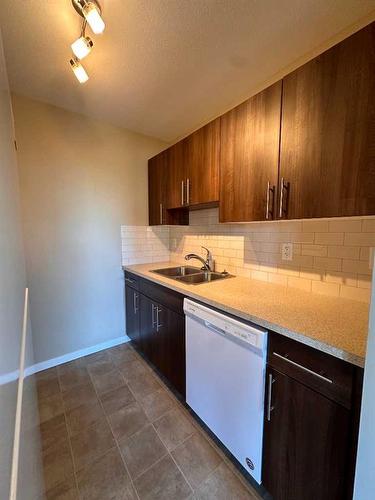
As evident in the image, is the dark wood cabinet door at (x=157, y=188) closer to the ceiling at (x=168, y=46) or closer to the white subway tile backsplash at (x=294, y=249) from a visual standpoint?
the white subway tile backsplash at (x=294, y=249)

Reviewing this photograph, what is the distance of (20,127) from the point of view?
1.78m

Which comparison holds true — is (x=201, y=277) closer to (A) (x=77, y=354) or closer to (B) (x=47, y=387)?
(A) (x=77, y=354)

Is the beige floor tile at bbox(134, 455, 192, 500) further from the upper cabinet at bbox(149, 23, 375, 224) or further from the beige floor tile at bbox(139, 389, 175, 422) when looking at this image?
the upper cabinet at bbox(149, 23, 375, 224)

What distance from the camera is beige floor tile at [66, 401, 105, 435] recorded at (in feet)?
4.79

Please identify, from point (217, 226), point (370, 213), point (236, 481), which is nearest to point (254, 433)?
point (236, 481)

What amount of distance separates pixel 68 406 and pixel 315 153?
2.39 meters

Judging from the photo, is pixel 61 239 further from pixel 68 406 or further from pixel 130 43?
pixel 130 43

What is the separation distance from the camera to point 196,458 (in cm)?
126

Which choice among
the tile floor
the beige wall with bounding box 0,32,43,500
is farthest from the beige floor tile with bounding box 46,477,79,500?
the beige wall with bounding box 0,32,43,500

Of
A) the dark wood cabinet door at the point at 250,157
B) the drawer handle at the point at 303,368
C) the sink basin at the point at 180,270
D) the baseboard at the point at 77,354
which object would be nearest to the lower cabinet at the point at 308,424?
the drawer handle at the point at 303,368

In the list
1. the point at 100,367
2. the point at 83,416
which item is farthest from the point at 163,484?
the point at 100,367

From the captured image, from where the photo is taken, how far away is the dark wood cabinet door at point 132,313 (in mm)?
2240

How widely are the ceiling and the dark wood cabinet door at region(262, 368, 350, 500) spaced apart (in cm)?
183

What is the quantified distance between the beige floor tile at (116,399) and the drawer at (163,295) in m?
0.79
